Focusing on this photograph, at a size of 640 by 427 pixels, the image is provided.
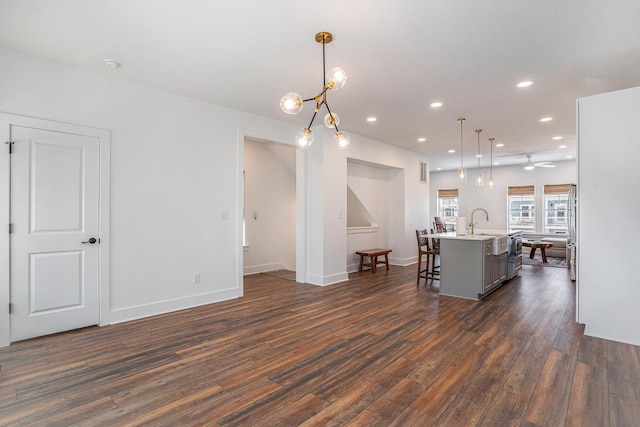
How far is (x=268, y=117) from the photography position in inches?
211

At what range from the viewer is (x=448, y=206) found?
12766mm

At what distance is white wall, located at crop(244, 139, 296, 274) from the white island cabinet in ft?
11.4

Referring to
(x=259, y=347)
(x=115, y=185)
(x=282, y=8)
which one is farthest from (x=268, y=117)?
(x=259, y=347)

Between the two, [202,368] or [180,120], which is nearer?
[202,368]

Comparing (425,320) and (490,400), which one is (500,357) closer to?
(490,400)

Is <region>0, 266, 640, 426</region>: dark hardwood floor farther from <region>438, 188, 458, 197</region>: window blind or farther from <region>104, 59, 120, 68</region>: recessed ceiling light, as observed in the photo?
<region>438, 188, 458, 197</region>: window blind

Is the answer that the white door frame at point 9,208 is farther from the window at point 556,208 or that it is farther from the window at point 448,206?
the window at point 556,208

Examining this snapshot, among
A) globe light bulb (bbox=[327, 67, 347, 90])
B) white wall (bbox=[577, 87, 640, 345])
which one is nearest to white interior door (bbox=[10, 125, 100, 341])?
globe light bulb (bbox=[327, 67, 347, 90])

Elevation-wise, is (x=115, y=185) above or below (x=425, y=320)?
above

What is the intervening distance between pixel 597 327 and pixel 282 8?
4296 mm

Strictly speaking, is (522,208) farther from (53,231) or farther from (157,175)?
(53,231)

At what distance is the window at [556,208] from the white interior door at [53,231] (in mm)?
11926

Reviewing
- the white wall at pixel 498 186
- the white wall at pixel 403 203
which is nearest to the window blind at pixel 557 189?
the white wall at pixel 498 186

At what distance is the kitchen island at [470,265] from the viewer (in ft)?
15.8
